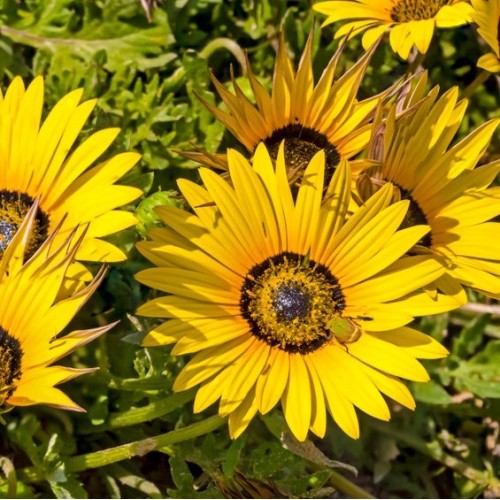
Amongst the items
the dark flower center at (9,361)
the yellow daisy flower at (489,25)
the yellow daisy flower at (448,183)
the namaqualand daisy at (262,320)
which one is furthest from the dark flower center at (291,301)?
the yellow daisy flower at (489,25)

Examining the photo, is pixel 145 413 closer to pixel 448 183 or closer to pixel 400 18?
pixel 448 183

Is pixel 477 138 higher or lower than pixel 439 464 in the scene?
higher

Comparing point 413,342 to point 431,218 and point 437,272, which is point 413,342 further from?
point 431,218

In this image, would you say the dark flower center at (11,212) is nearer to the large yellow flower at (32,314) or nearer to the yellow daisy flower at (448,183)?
the large yellow flower at (32,314)

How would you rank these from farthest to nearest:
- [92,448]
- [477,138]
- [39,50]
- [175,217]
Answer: [39,50] → [92,448] → [477,138] → [175,217]

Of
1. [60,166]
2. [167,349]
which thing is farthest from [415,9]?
[167,349]

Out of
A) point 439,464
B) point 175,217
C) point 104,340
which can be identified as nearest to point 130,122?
point 104,340

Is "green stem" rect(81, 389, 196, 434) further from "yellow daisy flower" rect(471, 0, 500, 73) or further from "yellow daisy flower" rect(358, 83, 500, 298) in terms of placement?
"yellow daisy flower" rect(471, 0, 500, 73)
